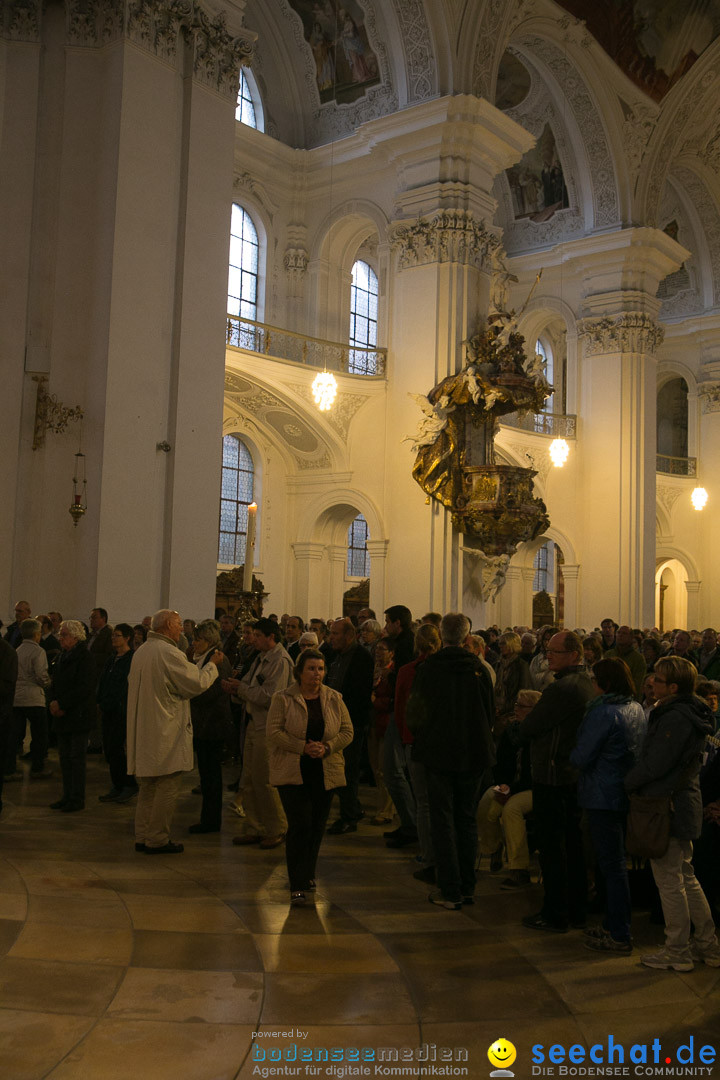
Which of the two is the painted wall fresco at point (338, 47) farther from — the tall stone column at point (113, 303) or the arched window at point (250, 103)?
the tall stone column at point (113, 303)

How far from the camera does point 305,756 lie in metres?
5.68

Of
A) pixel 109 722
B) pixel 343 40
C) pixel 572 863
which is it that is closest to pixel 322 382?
pixel 343 40

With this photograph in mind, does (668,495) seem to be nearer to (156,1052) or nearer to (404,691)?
(404,691)

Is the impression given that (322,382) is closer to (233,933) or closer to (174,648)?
(174,648)

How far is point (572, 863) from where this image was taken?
18.2 ft

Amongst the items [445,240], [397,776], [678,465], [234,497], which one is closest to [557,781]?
[397,776]

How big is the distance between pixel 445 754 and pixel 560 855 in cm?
83

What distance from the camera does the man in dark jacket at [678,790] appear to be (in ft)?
15.8

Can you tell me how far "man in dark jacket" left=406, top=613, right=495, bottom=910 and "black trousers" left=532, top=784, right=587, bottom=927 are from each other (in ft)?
1.49

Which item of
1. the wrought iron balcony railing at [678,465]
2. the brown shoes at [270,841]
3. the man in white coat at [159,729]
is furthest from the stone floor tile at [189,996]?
the wrought iron balcony railing at [678,465]

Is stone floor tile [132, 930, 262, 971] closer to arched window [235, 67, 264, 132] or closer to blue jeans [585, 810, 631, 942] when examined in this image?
blue jeans [585, 810, 631, 942]

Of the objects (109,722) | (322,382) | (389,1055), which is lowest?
(389,1055)

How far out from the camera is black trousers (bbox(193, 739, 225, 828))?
7.25 m

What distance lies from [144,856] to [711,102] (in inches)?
972
